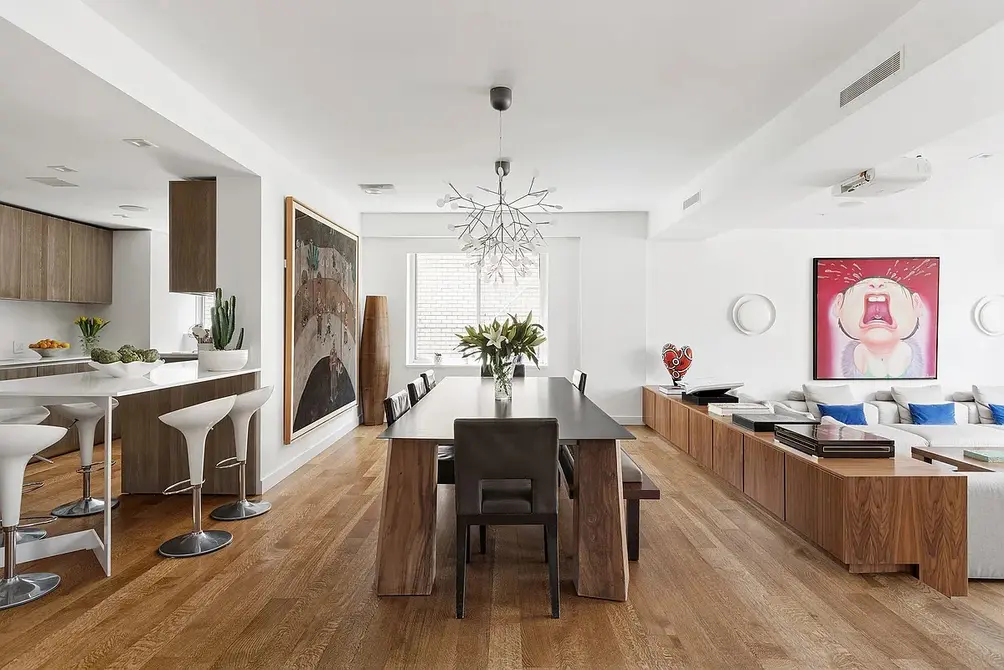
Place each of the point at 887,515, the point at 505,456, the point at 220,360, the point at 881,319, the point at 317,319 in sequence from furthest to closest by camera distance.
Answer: the point at 881,319 → the point at 317,319 → the point at 220,360 → the point at 887,515 → the point at 505,456

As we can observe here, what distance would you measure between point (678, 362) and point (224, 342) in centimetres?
469

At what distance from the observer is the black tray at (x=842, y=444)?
11.2 feet

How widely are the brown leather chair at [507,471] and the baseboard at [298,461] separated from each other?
8.28ft

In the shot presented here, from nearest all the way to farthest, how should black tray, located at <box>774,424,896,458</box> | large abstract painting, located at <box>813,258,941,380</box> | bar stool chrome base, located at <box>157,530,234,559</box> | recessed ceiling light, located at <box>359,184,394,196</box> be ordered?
bar stool chrome base, located at <box>157,530,234,559</box> < black tray, located at <box>774,424,896,458</box> < recessed ceiling light, located at <box>359,184,394,196</box> < large abstract painting, located at <box>813,258,941,380</box>

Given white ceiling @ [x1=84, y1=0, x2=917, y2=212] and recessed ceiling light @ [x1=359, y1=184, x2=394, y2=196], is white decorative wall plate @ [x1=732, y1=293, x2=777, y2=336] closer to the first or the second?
white ceiling @ [x1=84, y1=0, x2=917, y2=212]

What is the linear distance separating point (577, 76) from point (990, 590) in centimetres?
320

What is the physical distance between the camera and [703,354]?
7414 mm

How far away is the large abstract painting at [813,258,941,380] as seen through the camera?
23.8 feet

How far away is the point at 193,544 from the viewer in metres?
3.38

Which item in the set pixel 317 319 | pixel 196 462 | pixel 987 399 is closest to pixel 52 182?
pixel 317 319

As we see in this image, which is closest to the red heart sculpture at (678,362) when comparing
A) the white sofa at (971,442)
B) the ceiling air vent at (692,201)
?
the white sofa at (971,442)

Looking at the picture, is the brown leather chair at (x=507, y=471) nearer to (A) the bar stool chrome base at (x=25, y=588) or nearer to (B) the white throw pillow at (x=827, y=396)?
(A) the bar stool chrome base at (x=25, y=588)

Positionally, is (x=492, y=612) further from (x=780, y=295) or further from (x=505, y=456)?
(x=780, y=295)

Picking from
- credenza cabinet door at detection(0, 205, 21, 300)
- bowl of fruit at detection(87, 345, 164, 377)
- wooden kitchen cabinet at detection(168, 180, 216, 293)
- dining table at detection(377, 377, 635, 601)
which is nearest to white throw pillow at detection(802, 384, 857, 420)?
dining table at detection(377, 377, 635, 601)
